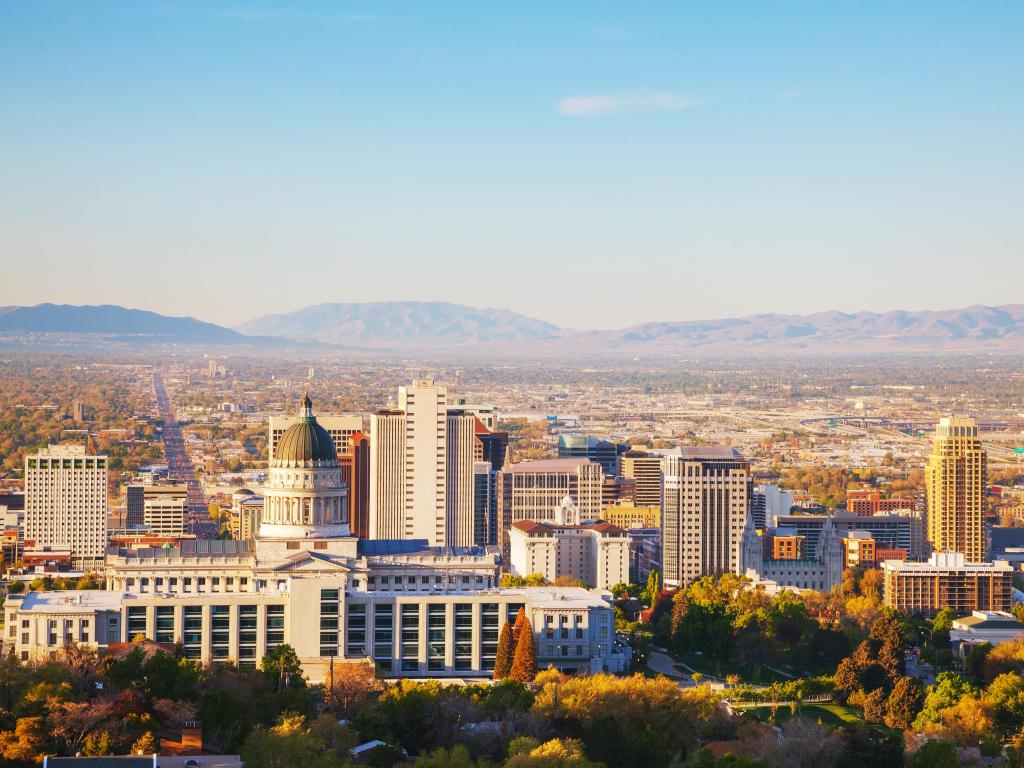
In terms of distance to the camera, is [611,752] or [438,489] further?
[438,489]

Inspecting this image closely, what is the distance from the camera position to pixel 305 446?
101m

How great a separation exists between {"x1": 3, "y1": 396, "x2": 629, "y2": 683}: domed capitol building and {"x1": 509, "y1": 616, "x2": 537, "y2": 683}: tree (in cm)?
378

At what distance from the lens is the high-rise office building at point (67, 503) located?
140 meters

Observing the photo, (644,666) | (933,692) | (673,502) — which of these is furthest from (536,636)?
(673,502)

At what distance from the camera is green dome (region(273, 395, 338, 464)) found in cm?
10038

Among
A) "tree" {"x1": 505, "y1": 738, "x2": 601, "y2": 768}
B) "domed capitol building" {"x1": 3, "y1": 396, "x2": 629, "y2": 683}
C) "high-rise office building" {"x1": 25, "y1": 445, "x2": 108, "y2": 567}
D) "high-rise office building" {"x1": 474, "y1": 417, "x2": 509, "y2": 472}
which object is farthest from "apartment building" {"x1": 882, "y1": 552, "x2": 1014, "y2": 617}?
"tree" {"x1": 505, "y1": 738, "x2": 601, "y2": 768}

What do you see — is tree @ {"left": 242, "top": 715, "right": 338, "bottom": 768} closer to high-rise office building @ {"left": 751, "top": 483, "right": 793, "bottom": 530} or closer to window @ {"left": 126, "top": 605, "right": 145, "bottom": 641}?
window @ {"left": 126, "top": 605, "right": 145, "bottom": 641}

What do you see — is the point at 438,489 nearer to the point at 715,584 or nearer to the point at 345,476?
the point at 345,476

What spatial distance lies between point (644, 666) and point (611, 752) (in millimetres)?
26322

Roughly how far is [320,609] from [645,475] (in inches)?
3313

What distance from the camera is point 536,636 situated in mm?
90438

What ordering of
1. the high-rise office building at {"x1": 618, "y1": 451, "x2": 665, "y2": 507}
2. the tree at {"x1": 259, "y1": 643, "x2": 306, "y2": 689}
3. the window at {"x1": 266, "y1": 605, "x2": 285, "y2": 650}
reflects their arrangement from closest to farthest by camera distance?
the tree at {"x1": 259, "y1": 643, "x2": 306, "y2": 689} → the window at {"x1": 266, "y1": 605, "x2": 285, "y2": 650} → the high-rise office building at {"x1": 618, "y1": 451, "x2": 665, "y2": 507}

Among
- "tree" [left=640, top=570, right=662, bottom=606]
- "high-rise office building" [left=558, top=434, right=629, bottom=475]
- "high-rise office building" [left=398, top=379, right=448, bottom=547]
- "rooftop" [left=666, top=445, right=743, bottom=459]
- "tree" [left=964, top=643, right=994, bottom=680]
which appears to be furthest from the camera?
"high-rise office building" [left=558, top=434, right=629, bottom=475]

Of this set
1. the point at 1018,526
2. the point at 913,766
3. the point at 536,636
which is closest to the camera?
the point at 913,766
